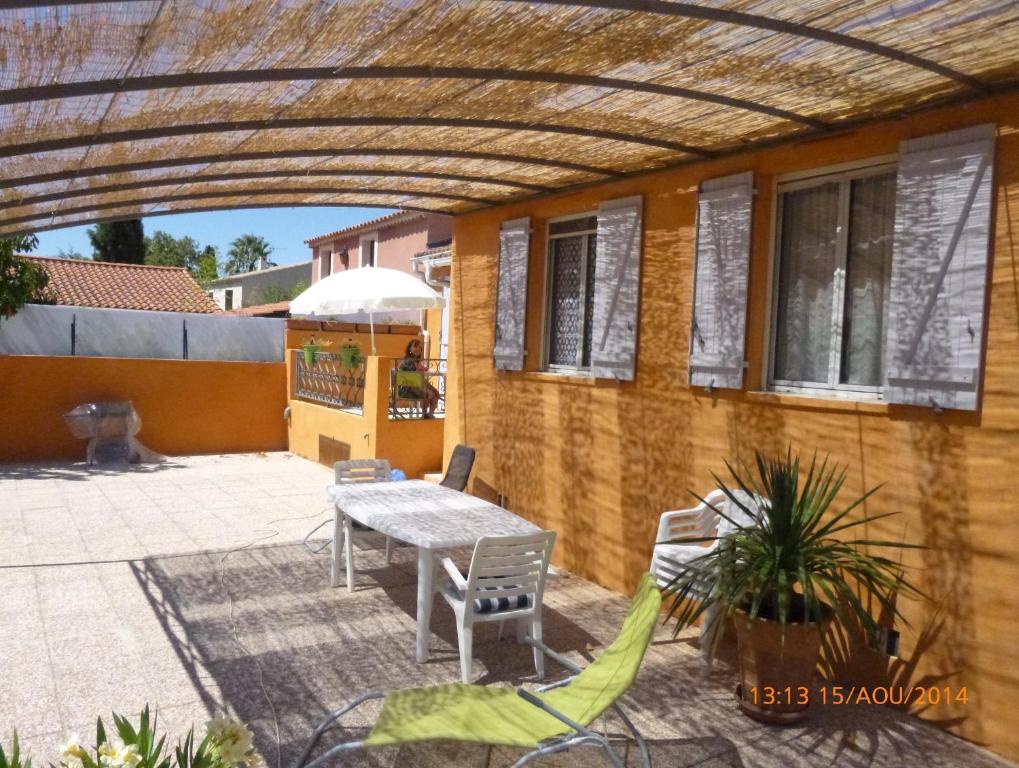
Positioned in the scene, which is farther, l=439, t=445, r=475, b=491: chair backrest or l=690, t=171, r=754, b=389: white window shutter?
l=439, t=445, r=475, b=491: chair backrest

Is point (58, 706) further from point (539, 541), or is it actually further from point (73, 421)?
point (73, 421)

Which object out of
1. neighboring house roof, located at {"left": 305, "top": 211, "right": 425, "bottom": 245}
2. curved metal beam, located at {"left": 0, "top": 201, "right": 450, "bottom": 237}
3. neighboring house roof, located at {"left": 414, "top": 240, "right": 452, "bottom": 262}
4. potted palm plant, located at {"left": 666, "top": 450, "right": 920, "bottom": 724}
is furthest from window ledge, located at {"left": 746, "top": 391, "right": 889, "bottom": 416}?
neighboring house roof, located at {"left": 305, "top": 211, "right": 425, "bottom": 245}

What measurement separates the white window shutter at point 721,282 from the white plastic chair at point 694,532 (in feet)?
2.77

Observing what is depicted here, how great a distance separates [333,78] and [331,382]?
891 cm

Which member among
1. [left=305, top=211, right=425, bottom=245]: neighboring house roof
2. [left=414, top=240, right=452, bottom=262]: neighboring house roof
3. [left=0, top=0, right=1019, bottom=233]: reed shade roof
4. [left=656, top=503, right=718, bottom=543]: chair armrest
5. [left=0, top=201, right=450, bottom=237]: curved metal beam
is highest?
[left=305, top=211, right=425, bottom=245]: neighboring house roof

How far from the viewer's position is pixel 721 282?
5.50m

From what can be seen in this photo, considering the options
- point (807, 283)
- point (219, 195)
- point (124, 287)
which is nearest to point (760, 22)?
point (807, 283)

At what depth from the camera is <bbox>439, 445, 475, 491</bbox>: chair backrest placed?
7.79 m

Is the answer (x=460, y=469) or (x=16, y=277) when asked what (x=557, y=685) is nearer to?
(x=460, y=469)

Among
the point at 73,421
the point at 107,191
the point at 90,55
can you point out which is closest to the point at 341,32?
the point at 90,55

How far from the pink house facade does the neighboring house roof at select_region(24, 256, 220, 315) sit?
11.8 ft

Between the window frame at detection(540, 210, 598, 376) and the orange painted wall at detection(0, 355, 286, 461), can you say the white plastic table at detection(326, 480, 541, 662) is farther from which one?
the orange painted wall at detection(0, 355, 286, 461)

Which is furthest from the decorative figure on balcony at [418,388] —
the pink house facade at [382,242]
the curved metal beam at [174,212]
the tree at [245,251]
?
the tree at [245,251]

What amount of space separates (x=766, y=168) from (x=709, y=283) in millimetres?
856
